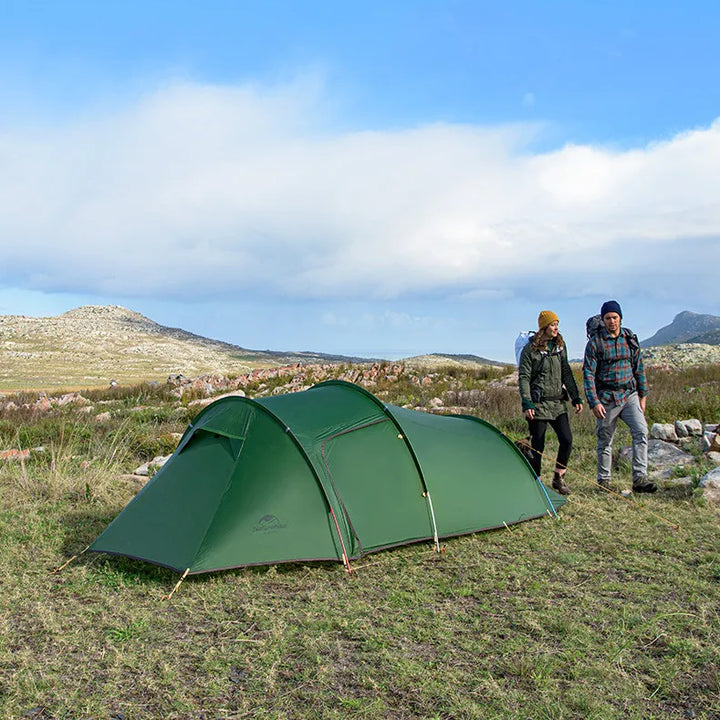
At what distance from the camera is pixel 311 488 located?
247 inches

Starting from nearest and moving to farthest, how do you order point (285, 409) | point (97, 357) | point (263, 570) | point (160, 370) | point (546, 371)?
point (263, 570) → point (285, 409) → point (546, 371) → point (160, 370) → point (97, 357)

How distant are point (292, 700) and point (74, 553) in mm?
3749

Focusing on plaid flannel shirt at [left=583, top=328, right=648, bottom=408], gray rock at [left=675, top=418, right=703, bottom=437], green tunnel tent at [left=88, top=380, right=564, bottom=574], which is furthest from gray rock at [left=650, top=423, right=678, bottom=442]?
green tunnel tent at [left=88, top=380, right=564, bottom=574]

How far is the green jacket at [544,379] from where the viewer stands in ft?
27.5

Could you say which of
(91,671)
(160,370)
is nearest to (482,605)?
(91,671)

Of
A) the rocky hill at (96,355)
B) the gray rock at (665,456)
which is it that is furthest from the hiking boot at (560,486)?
the rocky hill at (96,355)

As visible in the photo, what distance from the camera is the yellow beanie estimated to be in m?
8.27

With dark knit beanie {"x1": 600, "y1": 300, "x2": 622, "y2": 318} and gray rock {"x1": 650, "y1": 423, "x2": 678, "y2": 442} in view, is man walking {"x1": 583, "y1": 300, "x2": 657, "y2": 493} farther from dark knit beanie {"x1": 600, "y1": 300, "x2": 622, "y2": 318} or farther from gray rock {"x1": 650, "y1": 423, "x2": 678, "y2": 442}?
gray rock {"x1": 650, "y1": 423, "x2": 678, "y2": 442}

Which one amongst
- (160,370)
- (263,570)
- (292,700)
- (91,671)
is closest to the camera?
(292,700)

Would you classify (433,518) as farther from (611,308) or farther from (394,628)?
(611,308)

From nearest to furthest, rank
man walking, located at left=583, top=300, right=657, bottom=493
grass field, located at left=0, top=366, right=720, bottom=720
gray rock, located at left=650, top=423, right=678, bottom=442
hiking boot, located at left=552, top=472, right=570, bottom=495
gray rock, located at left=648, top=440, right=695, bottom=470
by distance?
1. grass field, located at left=0, top=366, right=720, bottom=720
2. man walking, located at left=583, top=300, right=657, bottom=493
3. hiking boot, located at left=552, top=472, right=570, bottom=495
4. gray rock, located at left=648, top=440, right=695, bottom=470
5. gray rock, located at left=650, top=423, right=678, bottom=442

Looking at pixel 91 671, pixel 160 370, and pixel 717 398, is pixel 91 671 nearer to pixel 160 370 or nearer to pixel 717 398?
pixel 717 398

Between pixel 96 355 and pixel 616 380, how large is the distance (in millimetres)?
79778

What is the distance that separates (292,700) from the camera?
3871 millimetres
